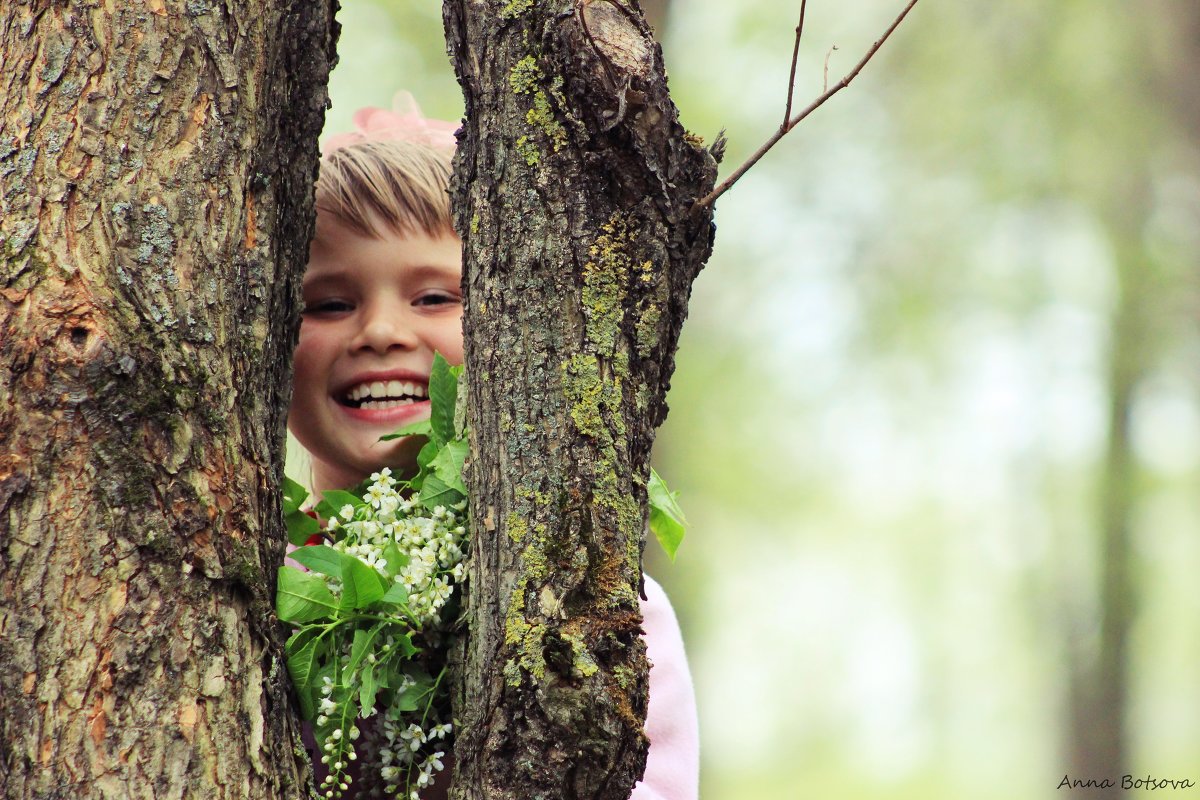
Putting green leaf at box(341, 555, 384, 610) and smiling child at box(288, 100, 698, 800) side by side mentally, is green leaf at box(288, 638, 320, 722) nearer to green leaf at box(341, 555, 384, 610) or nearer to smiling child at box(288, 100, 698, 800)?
green leaf at box(341, 555, 384, 610)

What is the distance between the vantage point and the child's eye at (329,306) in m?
2.28

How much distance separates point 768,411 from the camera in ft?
37.7

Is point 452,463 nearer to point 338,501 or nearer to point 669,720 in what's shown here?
point 338,501

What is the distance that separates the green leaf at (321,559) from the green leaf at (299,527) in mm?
238

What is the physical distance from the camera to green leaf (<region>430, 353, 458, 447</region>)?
1.83m

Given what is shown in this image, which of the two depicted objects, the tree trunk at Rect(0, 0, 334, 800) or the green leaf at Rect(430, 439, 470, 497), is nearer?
the tree trunk at Rect(0, 0, 334, 800)

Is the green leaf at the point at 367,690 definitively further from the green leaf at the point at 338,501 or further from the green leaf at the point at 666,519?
the green leaf at the point at 666,519

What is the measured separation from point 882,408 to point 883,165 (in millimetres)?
3040

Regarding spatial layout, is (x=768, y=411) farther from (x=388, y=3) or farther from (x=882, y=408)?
(x=388, y=3)

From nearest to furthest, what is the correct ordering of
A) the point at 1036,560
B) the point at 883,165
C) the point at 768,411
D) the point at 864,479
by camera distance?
the point at 883,165
the point at 768,411
the point at 1036,560
the point at 864,479

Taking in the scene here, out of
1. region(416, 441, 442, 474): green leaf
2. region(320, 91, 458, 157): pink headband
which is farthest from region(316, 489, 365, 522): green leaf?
region(320, 91, 458, 157): pink headband

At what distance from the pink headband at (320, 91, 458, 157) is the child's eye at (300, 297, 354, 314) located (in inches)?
18.5

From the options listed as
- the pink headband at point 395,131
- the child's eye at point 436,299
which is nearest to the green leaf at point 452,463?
the child's eye at point 436,299

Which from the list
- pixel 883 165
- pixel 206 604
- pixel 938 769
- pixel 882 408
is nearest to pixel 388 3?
pixel 883 165
